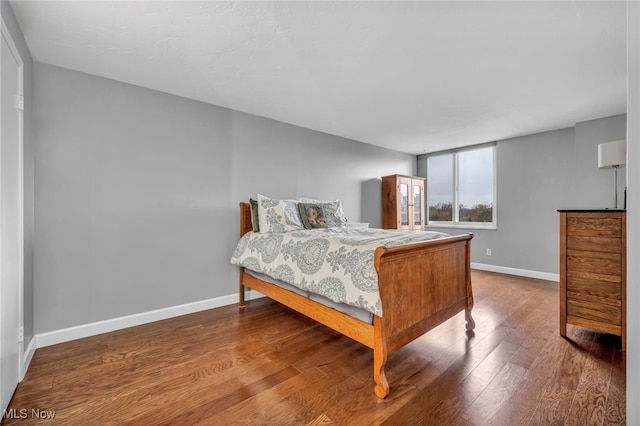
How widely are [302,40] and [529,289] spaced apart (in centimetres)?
403

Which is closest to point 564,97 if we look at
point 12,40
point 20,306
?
point 12,40

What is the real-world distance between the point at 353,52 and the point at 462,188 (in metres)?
4.05

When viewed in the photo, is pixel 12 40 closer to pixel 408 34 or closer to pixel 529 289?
pixel 408 34

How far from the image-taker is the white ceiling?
5.32ft

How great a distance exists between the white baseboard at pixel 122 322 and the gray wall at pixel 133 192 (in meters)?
0.05

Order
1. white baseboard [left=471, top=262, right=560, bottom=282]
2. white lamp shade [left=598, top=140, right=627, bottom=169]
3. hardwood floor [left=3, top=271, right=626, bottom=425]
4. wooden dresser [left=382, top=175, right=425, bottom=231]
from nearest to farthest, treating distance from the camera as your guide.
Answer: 1. hardwood floor [left=3, top=271, right=626, bottom=425]
2. white lamp shade [left=598, top=140, right=627, bottom=169]
3. white baseboard [left=471, top=262, right=560, bottom=282]
4. wooden dresser [left=382, top=175, right=425, bottom=231]

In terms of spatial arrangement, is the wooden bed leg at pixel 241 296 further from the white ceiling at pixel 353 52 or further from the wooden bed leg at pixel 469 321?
the wooden bed leg at pixel 469 321

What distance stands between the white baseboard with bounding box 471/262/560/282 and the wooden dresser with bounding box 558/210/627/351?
223 centimetres

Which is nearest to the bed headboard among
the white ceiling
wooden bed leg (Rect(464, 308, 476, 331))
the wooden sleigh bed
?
the wooden sleigh bed

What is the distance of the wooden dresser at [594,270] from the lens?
203cm

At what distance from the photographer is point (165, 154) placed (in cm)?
272

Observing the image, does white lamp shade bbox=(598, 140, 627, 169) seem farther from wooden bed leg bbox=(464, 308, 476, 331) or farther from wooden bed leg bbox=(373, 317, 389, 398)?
wooden bed leg bbox=(373, 317, 389, 398)

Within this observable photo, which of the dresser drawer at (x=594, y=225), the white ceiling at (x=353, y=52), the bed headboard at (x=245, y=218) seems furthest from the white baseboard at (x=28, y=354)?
the dresser drawer at (x=594, y=225)

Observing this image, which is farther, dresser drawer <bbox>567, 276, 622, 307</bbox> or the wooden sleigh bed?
dresser drawer <bbox>567, 276, 622, 307</bbox>
